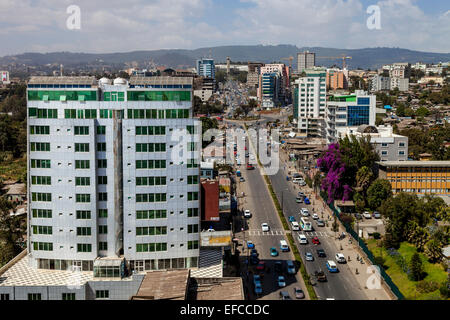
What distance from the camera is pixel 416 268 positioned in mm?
19281

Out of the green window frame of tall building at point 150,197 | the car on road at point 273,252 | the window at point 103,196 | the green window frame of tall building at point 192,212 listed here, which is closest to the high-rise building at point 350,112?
the car on road at point 273,252

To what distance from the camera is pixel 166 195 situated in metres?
15.5

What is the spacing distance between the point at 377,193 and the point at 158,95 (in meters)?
18.4

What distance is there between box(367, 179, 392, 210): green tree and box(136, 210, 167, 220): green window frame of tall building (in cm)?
1743

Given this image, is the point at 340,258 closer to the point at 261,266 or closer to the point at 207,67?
the point at 261,266

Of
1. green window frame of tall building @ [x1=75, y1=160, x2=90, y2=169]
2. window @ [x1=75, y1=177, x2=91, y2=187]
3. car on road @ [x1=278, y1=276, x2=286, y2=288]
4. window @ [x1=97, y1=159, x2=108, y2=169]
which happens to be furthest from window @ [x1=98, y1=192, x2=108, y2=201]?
car on road @ [x1=278, y1=276, x2=286, y2=288]

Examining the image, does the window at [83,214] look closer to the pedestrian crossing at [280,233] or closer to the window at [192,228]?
the window at [192,228]

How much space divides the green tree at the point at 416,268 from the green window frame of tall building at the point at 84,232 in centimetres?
1278

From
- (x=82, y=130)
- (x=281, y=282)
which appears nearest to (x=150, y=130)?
(x=82, y=130)

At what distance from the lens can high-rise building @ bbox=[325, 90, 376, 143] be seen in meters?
44.0

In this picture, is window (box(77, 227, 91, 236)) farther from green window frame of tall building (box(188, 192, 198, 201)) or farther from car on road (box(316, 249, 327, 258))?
car on road (box(316, 249, 327, 258))

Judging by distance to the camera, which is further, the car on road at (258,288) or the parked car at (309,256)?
the parked car at (309,256)

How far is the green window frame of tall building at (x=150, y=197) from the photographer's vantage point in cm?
1534
